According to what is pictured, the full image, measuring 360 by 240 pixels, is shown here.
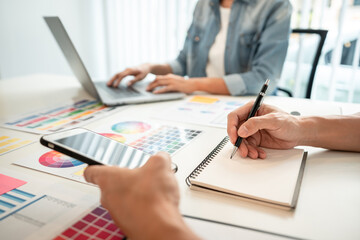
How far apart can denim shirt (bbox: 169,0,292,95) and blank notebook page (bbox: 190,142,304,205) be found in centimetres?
60

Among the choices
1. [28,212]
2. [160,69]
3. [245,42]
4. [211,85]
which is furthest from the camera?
[160,69]

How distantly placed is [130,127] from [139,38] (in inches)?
83.9

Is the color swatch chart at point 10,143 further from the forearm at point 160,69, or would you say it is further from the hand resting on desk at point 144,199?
the forearm at point 160,69

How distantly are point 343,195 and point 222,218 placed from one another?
0.73 feet

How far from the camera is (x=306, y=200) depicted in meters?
0.51

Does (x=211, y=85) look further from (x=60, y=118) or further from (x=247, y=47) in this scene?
(x=60, y=118)

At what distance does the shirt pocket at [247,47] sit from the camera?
1.41 meters

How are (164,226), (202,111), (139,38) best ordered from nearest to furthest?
(164,226), (202,111), (139,38)

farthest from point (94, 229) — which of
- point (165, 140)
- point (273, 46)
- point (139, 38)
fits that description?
point (139, 38)

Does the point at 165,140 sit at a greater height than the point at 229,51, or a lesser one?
lesser

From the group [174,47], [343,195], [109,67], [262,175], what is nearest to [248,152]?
[262,175]

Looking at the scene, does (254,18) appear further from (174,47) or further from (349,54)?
(174,47)

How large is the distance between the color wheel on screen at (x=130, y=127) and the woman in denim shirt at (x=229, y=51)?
33 cm

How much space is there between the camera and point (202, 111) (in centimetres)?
102
